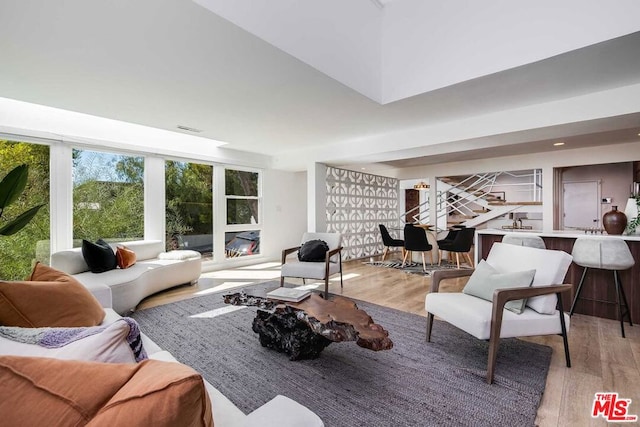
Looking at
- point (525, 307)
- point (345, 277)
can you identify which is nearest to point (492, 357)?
point (525, 307)

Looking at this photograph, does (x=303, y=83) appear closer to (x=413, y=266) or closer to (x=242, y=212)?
(x=242, y=212)

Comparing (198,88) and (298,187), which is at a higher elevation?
(198,88)

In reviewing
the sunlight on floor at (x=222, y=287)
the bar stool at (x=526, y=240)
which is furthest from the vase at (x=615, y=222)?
the sunlight on floor at (x=222, y=287)

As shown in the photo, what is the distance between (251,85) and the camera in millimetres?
2840

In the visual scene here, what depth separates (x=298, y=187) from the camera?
7.27 meters

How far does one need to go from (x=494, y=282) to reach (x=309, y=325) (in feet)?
5.00

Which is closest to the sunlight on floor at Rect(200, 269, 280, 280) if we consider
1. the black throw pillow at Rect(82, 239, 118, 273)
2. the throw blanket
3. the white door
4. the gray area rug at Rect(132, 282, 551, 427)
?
the black throw pillow at Rect(82, 239, 118, 273)

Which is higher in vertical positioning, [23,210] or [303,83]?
[303,83]

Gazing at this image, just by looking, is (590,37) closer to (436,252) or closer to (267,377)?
(267,377)

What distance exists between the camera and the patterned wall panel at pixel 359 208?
6434 mm

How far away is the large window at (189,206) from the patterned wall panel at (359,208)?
2.41 metres

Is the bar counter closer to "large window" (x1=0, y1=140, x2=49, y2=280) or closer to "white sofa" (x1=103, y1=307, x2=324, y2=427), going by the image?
"white sofa" (x1=103, y1=307, x2=324, y2=427)

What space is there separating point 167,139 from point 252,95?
257 cm

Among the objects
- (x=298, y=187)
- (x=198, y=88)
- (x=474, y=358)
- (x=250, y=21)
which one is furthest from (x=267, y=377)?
(x=298, y=187)
